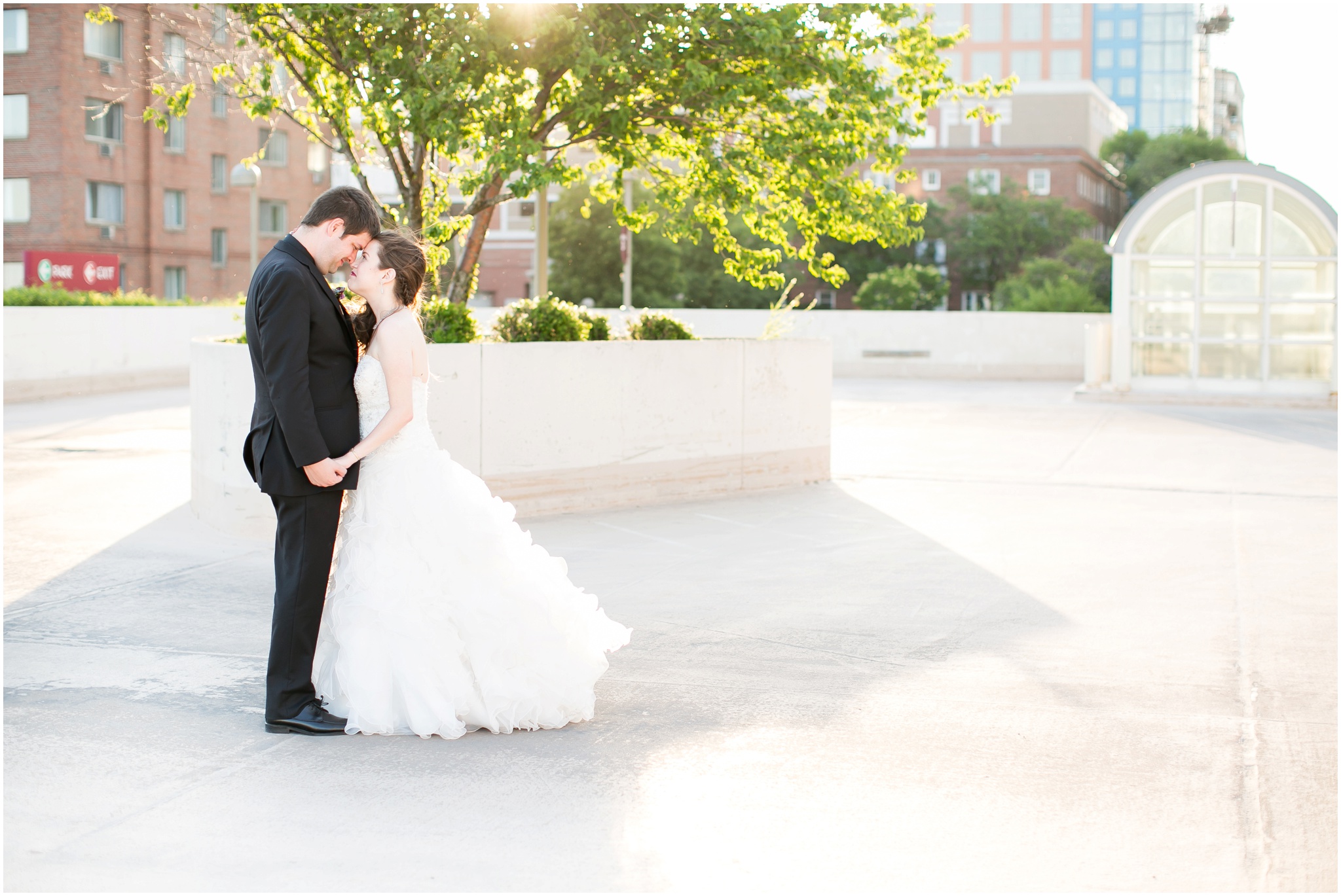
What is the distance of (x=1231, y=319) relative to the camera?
949 inches

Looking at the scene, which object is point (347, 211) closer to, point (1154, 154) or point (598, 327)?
point (598, 327)

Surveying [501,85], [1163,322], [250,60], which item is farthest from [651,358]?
[1163,322]

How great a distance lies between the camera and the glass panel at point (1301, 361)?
77.6 feet

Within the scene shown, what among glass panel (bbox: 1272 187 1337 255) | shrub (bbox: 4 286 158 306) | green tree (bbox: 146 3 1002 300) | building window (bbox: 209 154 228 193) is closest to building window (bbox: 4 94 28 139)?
building window (bbox: 209 154 228 193)

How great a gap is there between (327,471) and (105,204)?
1802 inches

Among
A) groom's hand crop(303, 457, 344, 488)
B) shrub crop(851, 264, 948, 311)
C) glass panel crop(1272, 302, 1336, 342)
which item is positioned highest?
shrub crop(851, 264, 948, 311)

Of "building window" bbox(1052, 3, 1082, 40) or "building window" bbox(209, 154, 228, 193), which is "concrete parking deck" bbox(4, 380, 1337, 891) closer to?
"building window" bbox(209, 154, 228, 193)

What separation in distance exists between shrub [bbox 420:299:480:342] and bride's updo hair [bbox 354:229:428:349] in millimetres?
4890

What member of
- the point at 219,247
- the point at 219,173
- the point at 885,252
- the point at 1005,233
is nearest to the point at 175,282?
the point at 219,247

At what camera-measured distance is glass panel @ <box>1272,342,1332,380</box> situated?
931 inches

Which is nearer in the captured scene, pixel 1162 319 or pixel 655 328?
pixel 655 328

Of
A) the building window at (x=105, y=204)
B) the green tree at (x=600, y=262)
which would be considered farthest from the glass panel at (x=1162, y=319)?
the building window at (x=105, y=204)

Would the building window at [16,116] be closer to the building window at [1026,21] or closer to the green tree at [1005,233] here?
the green tree at [1005,233]

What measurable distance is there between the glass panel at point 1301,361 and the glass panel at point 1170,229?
2441 mm
